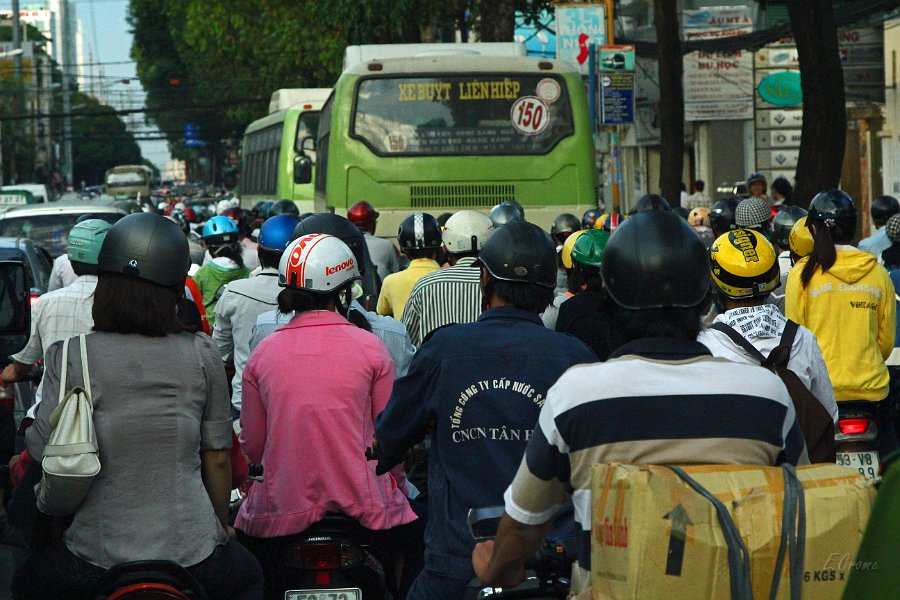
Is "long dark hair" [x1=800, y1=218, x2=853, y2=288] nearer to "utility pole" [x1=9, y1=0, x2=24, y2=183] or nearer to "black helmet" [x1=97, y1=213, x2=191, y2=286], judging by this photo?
"black helmet" [x1=97, y1=213, x2=191, y2=286]

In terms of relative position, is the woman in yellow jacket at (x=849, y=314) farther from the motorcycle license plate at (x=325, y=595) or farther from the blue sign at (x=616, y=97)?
the blue sign at (x=616, y=97)

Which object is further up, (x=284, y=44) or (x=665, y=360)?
(x=284, y=44)

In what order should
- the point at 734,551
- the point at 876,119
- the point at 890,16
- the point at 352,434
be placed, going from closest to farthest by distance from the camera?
A: 1. the point at 734,551
2. the point at 352,434
3. the point at 890,16
4. the point at 876,119

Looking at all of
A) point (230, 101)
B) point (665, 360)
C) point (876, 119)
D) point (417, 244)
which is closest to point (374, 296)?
point (417, 244)

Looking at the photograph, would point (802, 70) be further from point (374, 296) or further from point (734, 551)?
point (734, 551)

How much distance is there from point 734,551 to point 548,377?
1422 millimetres

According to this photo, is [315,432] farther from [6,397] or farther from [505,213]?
[505,213]

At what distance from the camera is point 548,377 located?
3879 mm

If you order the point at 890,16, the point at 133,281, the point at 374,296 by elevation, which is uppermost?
the point at 890,16

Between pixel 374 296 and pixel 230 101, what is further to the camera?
pixel 230 101

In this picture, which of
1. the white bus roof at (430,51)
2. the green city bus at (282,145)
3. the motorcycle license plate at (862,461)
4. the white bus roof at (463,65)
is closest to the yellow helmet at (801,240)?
the motorcycle license plate at (862,461)

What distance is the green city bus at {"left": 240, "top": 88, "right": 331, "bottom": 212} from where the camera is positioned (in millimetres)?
26938

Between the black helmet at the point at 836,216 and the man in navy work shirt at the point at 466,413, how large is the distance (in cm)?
324

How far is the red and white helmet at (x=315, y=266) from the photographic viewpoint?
493 cm
